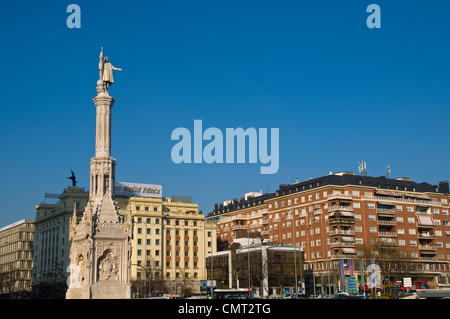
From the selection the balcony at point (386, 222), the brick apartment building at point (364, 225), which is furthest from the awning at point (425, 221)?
the balcony at point (386, 222)

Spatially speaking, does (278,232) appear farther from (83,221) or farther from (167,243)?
(83,221)

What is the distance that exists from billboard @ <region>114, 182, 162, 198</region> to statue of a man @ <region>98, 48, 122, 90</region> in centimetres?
9195

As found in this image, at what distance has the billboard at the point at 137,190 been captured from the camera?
143 m

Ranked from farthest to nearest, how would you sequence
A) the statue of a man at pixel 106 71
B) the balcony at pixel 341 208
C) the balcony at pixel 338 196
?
the balcony at pixel 338 196, the balcony at pixel 341 208, the statue of a man at pixel 106 71

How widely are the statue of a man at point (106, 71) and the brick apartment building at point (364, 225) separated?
2630 inches

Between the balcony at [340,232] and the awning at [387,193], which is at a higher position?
the awning at [387,193]

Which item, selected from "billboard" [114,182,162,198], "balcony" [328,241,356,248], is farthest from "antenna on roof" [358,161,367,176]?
"billboard" [114,182,162,198]

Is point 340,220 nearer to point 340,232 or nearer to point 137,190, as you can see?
point 340,232

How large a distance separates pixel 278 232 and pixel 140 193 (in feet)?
121

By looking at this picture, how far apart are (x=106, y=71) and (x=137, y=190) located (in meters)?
93.9

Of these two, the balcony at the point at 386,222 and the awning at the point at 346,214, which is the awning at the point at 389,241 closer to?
the balcony at the point at 386,222

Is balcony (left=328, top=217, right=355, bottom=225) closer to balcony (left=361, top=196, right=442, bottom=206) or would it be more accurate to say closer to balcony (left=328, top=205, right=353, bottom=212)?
balcony (left=328, top=205, right=353, bottom=212)

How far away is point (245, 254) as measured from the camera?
116 meters

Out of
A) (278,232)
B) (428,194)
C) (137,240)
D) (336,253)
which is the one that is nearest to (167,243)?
(137,240)
